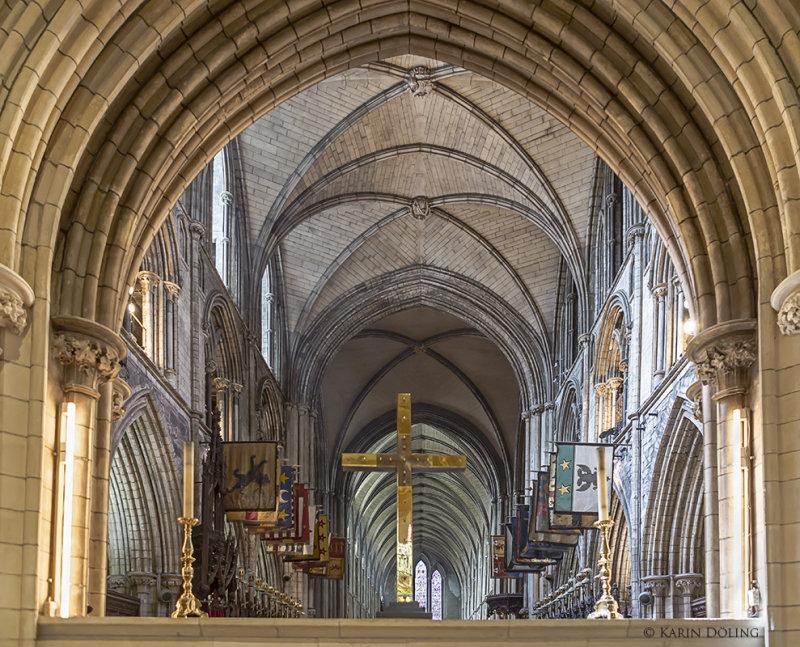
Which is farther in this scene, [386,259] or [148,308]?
[386,259]

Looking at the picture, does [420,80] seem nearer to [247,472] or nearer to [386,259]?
[386,259]

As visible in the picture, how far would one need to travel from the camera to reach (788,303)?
10352 millimetres

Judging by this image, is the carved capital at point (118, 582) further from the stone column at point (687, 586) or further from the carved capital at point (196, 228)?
the stone column at point (687, 586)

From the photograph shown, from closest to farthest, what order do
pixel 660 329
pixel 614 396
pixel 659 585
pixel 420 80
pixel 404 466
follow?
pixel 404 466, pixel 659 585, pixel 660 329, pixel 420 80, pixel 614 396

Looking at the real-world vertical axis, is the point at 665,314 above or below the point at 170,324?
above

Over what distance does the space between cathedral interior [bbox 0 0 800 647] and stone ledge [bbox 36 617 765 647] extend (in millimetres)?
367

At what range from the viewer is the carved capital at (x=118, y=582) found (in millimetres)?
19328

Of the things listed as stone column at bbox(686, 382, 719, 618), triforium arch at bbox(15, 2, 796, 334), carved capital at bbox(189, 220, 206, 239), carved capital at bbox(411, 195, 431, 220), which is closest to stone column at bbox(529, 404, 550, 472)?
carved capital at bbox(411, 195, 431, 220)

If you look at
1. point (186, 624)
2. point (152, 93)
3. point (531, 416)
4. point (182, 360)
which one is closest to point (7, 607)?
point (186, 624)

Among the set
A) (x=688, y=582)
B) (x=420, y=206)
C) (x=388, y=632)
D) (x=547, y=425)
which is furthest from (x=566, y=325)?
(x=388, y=632)

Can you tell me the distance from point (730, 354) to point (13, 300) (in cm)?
697

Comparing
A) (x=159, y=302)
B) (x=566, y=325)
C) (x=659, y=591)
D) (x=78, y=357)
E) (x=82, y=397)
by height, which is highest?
(x=566, y=325)

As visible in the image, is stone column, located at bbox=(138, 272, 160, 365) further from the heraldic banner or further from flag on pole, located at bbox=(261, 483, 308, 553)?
flag on pole, located at bbox=(261, 483, 308, 553)

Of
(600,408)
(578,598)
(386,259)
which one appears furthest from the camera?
(386,259)
